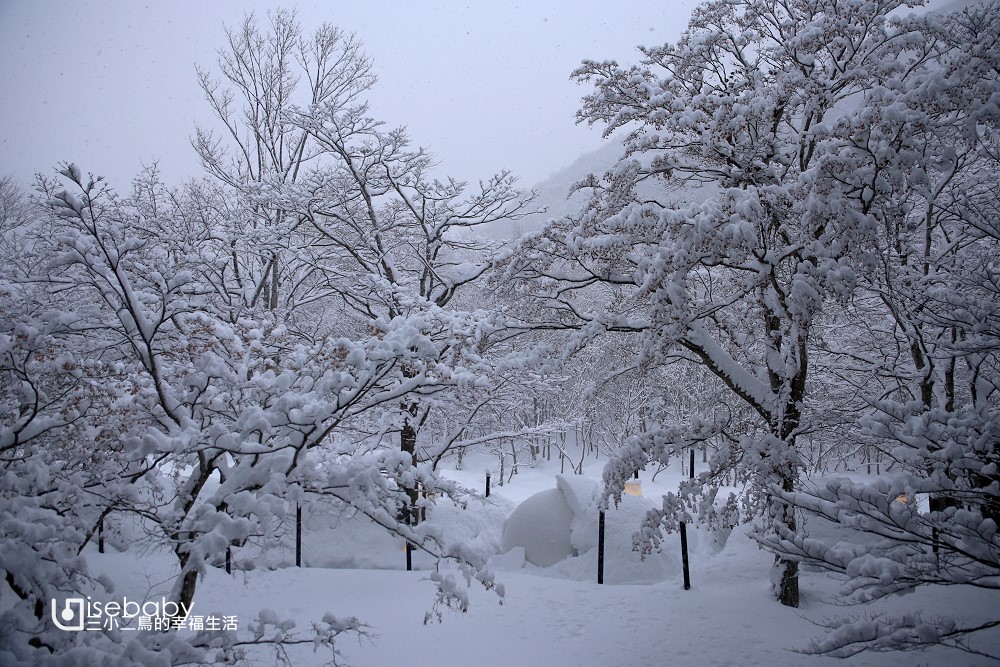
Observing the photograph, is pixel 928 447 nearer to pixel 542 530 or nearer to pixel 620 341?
pixel 620 341

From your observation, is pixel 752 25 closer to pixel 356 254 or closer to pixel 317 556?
pixel 356 254

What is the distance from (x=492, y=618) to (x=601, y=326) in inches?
158

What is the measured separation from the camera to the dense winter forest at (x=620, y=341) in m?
3.11

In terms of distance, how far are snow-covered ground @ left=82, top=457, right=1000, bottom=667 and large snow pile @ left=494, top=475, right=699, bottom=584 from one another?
38 millimetres

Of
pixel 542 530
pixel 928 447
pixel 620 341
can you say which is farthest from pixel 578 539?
pixel 928 447

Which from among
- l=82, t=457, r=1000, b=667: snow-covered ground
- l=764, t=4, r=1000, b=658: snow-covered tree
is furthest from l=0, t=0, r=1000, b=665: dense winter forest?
l=82, t=457, r=1000, b=667: snow-covered ground

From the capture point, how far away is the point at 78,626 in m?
2.81

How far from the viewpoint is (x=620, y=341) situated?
7.78 m

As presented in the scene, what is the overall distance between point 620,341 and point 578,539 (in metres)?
3.97

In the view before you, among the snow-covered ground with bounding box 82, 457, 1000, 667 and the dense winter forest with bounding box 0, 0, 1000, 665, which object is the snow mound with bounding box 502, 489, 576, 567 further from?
the dense winter forest with bounding box 0, 0, 1000, 665

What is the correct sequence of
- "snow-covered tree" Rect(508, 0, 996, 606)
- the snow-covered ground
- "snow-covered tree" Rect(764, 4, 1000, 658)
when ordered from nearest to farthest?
"snow-covered tree" Rect(764, 4, 1000, 658)
"snow-covered tree" Rect(508, 0, 996, 606)
the snow-covered ground

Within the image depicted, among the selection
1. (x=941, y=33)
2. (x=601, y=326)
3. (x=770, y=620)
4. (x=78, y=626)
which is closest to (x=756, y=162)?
(x=941, y=33)

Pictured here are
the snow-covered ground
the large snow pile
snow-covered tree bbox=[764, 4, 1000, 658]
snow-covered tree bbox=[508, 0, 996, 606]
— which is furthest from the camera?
the large snow pile

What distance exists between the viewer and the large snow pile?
8852mm
